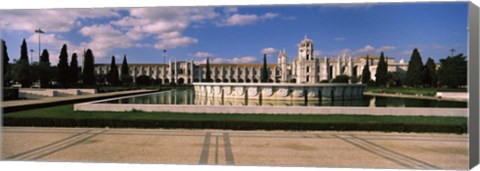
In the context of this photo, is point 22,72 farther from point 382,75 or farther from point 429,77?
point 429,77

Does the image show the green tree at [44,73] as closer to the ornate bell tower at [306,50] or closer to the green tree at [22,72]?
the green tree at [22,72]

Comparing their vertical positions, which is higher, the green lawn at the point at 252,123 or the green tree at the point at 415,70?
the green tree at the point at 415,70

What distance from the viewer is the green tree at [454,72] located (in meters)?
28.7

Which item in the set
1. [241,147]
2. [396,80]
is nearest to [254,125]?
[241,147]

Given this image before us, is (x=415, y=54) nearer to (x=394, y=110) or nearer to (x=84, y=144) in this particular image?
(x=394, y=110)

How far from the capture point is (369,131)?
29.8 feet

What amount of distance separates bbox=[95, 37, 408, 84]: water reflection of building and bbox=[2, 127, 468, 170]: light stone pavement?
5524cm

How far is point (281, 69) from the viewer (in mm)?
72000

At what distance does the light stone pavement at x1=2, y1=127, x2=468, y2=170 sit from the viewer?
5969 mm

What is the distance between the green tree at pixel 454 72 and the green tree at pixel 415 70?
729 centimetres

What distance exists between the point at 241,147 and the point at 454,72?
28.5 metres

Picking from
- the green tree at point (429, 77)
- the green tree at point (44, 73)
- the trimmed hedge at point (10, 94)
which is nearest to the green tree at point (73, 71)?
the green tree at point (44, 73)

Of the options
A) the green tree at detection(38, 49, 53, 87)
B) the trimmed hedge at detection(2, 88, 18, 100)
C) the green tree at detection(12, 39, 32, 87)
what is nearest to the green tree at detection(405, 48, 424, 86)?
the green tree at detection(38, 49, 53, 87)

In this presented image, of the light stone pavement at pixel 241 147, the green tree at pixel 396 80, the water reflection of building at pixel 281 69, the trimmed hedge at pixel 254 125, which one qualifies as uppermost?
the water reflection of building at pixel 281 69
